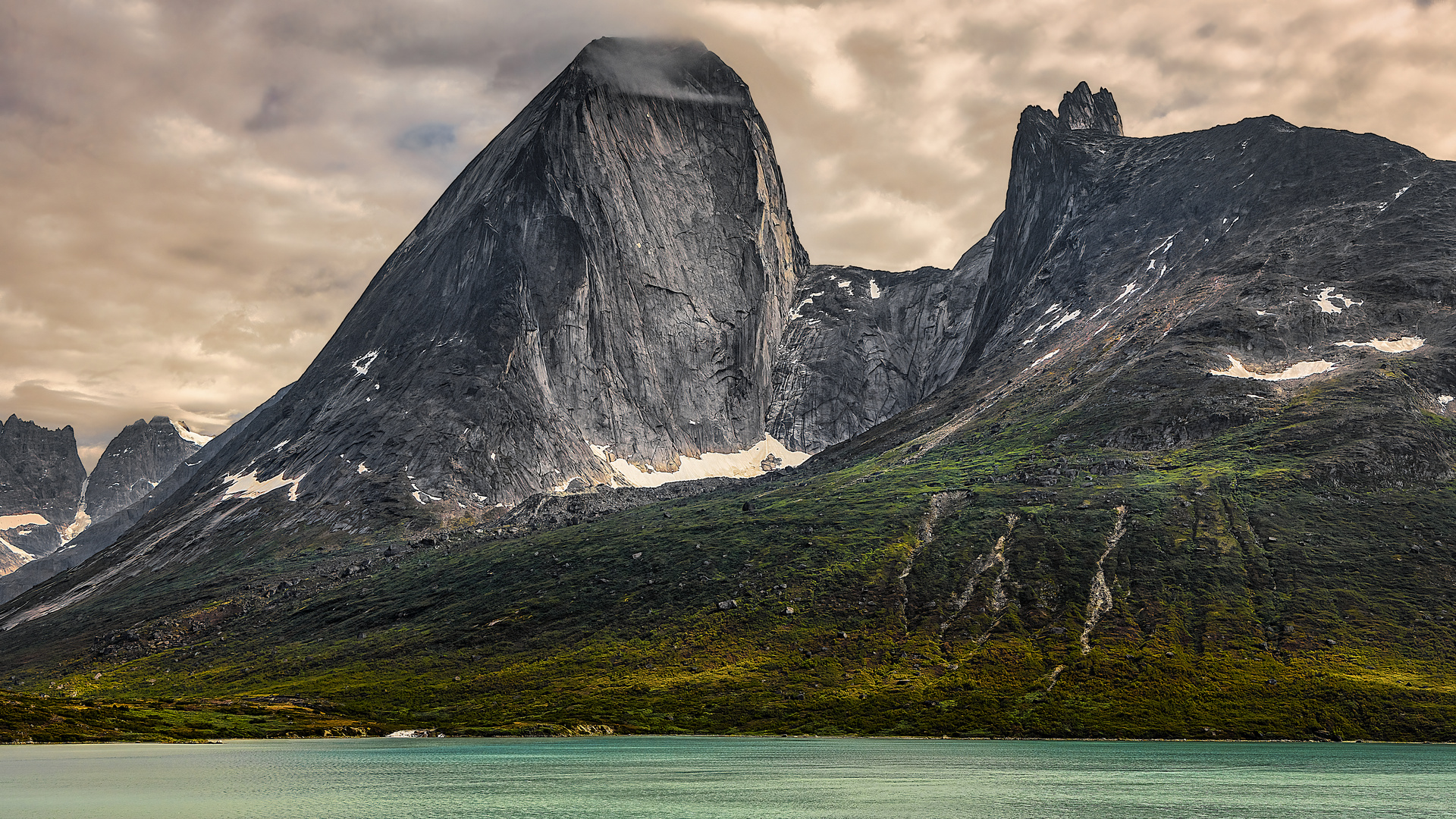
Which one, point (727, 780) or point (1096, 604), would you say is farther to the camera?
point (1096, 604)

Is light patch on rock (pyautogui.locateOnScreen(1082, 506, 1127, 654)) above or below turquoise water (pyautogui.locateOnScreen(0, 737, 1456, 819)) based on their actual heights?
above

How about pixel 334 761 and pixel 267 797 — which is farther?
pixel 334 761

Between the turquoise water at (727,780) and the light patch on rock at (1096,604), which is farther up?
the light patch on rock at (1096,604)

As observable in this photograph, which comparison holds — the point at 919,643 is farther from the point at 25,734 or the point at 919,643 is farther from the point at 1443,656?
the point at 25,734

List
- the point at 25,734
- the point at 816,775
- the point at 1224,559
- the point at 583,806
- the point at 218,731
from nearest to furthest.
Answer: the point at 583,806 < the point at 816,775 < the point at 25,734 < the point at 218,731 < the point at 1224,559

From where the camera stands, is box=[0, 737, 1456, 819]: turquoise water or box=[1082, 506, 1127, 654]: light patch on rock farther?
box=[1082, 506, 1127, 654]: light patch on rock

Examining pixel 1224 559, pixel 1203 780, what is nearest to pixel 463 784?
pixel 1203 780

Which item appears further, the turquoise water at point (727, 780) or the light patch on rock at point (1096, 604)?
the light patch on rock at point (1096, 604)

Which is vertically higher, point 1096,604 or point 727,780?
point 1096,604
